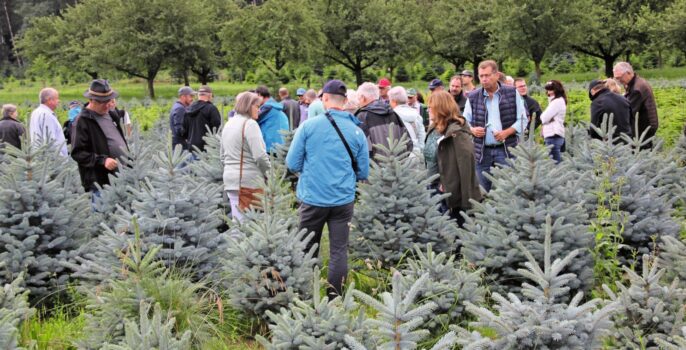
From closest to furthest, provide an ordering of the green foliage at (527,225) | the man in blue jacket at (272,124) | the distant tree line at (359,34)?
1. the green foliage at (527,225)
2. the man in blue jacket at (272,124)
3. the distant tree line at (359,34)

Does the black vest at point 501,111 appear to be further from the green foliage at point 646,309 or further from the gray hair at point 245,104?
the green foliage at point 646,309

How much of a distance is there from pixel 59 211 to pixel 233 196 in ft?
5.73

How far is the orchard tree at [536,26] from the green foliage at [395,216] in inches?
1239

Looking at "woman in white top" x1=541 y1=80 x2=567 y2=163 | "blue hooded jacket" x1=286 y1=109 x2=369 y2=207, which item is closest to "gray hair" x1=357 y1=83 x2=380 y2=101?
"blue hooded jacket" x1=286 y1=109 x2=369 y2=207

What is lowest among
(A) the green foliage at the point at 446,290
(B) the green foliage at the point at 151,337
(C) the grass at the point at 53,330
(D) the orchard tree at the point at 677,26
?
(C) the grass at the point at 53,330

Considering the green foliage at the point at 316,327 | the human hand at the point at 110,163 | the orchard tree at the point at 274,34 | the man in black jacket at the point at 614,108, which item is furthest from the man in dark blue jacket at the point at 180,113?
the orchard tree at the point at 274,34

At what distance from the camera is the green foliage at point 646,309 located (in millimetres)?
4086

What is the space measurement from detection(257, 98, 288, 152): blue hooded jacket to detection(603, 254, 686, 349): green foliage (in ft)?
19.4

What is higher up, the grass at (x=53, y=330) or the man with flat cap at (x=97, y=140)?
the man with flat cap at (x=97, y=140)

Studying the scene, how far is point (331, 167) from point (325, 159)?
0.28 feet

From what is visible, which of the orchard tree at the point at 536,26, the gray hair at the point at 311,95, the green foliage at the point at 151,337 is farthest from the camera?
the orchard tree at the point at 536,26

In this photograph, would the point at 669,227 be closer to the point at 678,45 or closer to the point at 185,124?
the point at 185,124

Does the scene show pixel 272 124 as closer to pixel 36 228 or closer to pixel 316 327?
pixel 36 228

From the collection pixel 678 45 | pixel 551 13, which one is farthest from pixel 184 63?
pixel 678 45
